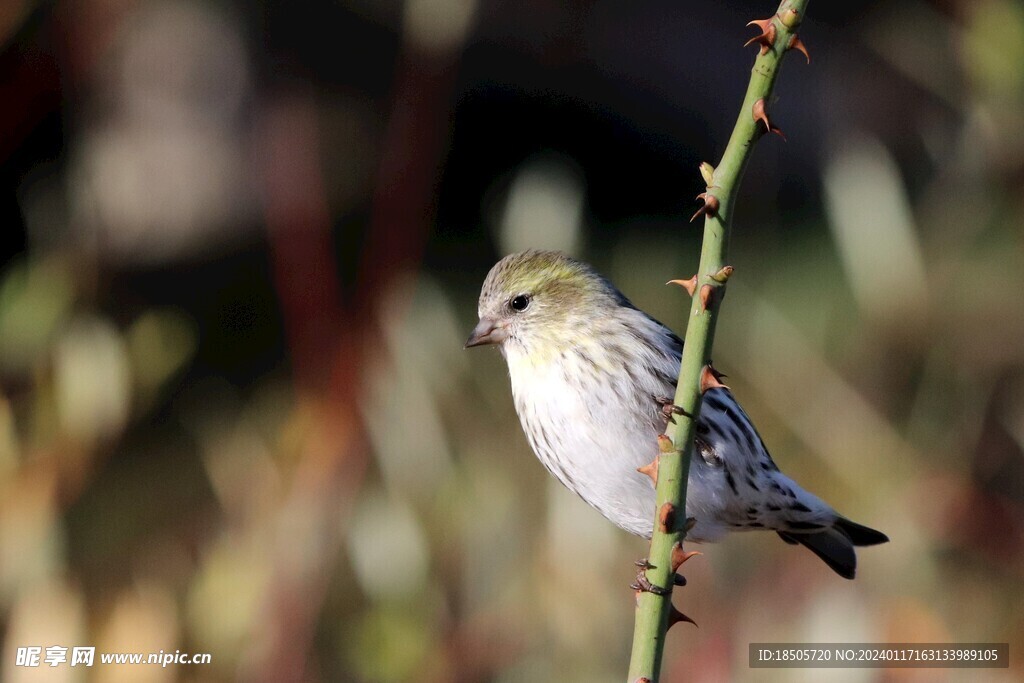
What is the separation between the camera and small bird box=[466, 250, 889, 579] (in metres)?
1.35

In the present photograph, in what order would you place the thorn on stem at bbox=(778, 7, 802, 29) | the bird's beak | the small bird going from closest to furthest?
the thorn on stem at bbox=(778, 7, 802, 29) < the small bird < the bird's beak

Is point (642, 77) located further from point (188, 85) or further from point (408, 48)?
point (408, 48)

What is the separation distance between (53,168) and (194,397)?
589mm

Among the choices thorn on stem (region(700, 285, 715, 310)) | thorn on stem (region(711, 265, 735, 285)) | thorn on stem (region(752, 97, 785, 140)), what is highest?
thorn on stem (region(752, 97, 785, 140))

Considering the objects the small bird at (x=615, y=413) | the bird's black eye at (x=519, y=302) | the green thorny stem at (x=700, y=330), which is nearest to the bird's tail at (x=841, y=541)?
the small bird at (x=615, y=413)

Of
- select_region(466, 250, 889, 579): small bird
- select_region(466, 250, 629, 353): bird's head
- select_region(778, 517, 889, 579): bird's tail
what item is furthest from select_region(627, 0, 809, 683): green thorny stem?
select_region(778, 517, 889, 579): bird's tail

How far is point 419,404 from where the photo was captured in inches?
60.7

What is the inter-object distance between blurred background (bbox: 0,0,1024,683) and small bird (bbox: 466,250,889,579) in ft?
0.19

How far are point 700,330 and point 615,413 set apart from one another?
0.62m

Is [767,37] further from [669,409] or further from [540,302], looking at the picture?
[540,302]

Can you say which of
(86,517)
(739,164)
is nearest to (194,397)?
(86,517)

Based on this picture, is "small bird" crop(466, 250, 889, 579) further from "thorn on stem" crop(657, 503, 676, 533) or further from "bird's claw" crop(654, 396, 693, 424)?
"thorn on stem" crop(657, 503, 676, 533)

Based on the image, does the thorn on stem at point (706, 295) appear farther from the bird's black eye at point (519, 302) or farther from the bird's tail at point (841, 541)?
the bird's tail at point (841, 541)

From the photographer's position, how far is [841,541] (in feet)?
5.16
